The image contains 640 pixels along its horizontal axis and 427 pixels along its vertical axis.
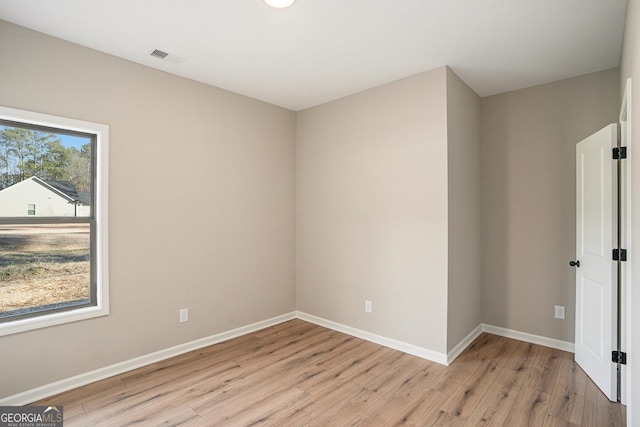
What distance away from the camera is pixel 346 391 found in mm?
2592

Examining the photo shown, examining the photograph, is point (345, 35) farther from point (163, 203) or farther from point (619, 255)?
point (619, 255)

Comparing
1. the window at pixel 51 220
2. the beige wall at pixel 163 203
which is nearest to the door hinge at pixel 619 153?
the beige wall at pixel 163 203

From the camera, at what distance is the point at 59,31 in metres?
2.47

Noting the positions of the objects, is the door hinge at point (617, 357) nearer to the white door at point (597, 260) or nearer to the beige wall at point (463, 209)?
the white door at point (597, 260)

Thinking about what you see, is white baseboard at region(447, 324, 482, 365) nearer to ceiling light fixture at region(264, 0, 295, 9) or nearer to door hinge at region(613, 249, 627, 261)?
door hinge at region(613, 249, 627, 261)

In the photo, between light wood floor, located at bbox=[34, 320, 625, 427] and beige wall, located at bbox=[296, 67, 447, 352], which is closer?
Answer: light wood floor, located at bbox=[34, 320, 625, 427]

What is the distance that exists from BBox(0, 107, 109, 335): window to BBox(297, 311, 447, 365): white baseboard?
231cm

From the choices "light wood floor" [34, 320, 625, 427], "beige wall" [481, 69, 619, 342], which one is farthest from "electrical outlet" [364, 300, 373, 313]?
"beige wall" [481, 69, 619, 342]

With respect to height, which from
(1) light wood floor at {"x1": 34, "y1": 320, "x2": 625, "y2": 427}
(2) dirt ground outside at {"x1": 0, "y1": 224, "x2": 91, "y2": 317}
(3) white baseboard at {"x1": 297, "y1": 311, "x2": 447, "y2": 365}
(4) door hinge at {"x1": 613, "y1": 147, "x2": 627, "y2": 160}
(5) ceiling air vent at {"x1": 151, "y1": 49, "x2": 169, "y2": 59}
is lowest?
(1) light wood floor at {"x1": 34, "y1": 320, "x2": 625, "y2": 427}

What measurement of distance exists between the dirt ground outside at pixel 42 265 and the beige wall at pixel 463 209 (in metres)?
3.23

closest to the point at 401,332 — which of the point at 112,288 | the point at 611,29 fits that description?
the point at 112,288

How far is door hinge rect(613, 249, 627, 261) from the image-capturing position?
2.37m

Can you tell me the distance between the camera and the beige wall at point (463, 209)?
3139 mm

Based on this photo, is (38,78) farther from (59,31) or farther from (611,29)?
(611,29)
